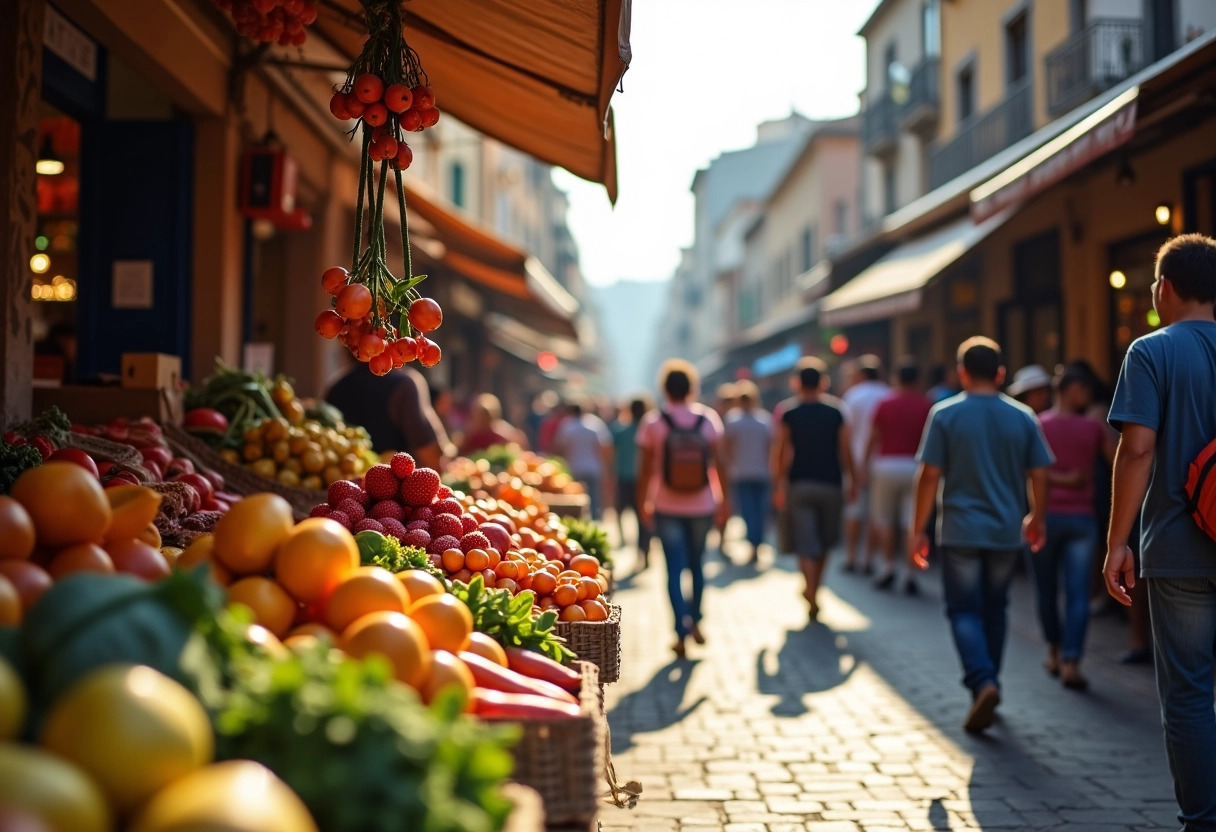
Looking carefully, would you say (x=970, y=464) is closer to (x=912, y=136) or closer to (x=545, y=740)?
(x=545, y=740)

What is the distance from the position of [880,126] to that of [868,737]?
22323 mm

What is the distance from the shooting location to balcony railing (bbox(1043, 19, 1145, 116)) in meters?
13.7

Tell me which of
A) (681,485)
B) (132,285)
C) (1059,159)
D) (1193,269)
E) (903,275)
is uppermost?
(903,275)

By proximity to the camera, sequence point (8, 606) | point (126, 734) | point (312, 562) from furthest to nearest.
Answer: point (312, 562)
point (8, 606)
point (126, 734)

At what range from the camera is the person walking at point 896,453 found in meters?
11.2

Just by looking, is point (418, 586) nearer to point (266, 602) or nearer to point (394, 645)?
point (266, 602)

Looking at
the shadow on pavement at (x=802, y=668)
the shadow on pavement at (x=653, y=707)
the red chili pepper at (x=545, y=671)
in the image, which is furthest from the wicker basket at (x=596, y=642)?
the shadow on pavement at (x=802, y=668)

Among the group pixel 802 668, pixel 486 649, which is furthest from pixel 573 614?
pixel 802 668

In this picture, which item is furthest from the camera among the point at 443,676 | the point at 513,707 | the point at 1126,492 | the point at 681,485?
the point at 681,485

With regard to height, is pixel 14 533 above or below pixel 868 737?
above

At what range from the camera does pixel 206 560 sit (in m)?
2.53

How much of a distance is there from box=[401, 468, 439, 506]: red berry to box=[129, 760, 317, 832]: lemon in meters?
2.54


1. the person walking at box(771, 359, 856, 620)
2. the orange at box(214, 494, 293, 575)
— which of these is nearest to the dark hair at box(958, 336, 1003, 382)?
the person walking at box(771, 359, 856, 620)

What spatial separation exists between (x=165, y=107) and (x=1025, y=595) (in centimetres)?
913
